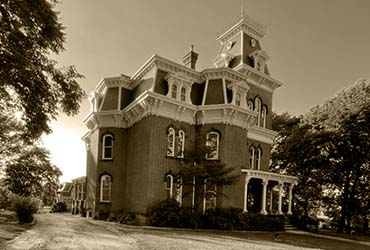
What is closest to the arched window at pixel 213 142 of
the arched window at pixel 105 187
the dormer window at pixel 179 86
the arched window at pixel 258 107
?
the dormer window at pixel 179 86

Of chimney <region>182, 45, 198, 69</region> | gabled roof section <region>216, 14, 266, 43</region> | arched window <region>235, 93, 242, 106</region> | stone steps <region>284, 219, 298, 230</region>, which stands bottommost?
stone steps <region>284, 219, 298, 230</region>

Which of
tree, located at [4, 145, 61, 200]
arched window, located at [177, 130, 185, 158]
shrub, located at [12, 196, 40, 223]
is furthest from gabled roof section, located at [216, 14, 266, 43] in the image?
tree, located at [4, 145, 61, 200]

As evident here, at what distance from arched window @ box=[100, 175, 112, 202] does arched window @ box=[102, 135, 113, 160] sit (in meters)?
1.55

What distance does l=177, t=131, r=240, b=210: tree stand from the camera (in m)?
19.3

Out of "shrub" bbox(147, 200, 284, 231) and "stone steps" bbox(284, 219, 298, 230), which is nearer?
"shrub" bbox(147, 200, 284, 231)

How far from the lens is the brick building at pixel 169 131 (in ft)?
68.8

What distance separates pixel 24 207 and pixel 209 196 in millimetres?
10923

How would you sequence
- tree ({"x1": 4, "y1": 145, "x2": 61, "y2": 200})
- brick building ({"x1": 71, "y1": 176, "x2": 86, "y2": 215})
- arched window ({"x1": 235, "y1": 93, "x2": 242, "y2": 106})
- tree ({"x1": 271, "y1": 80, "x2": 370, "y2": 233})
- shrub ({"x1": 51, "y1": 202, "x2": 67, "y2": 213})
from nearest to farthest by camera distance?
arched window ({"x1": 235, "y1": 93, "x2": 242, "y2": 106}) < tree ({"x1": 271, "y1": 80, "x2": 370, "y2": 233}) < brick building ({"x1": 71, "y1": 176, "x2": 86, "y2": 215}) < tree ({"x1": 4, "y1": 145, "x2": 61, "y2": 200}) < shrub ({"x1": 51, "y1": 202, "x2": 67, "y2": 213})

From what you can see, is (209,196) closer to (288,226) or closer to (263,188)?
(263,188)

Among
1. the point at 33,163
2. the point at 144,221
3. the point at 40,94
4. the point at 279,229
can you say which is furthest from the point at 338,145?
the point at 33,163

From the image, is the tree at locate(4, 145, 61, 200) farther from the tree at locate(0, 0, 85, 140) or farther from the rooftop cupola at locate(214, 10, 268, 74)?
the tree at locate(0, 0, 85, 140)

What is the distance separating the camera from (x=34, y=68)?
33.1 ft

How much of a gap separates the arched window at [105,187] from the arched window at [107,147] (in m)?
1.55

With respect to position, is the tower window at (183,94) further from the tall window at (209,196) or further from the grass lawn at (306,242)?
the grass lawn at (306,242)
